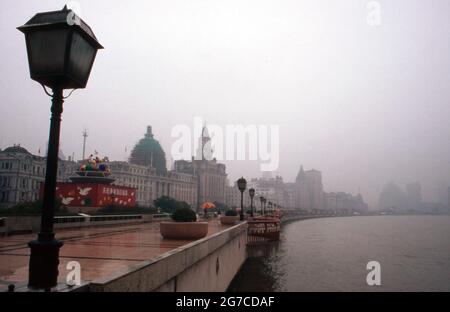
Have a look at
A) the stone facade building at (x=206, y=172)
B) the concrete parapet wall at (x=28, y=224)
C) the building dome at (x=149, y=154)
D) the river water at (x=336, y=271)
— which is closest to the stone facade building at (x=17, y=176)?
the building dome at (x=149, y=154)

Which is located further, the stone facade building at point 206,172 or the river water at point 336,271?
the stone facade building at point 206,172

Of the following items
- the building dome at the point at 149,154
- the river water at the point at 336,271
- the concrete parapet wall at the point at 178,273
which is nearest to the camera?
the concrete parapet wall at the point at 178,273

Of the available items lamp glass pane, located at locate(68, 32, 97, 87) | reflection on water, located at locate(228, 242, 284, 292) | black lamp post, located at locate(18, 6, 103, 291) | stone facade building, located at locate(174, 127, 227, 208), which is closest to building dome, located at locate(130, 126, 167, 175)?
stone facade building, located at locate(174, 127, 227, 208)

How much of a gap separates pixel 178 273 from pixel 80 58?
5.40 m

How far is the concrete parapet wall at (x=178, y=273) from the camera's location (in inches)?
222

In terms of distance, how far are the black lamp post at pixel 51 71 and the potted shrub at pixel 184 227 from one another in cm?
916

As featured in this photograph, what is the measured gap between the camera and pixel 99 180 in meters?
43.1

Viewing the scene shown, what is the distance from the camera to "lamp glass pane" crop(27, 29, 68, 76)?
4566 millimetres

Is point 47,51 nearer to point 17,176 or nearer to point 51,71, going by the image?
point 51,71

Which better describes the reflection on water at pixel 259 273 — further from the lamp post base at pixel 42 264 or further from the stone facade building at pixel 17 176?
the stone facade building at pixel 17 176

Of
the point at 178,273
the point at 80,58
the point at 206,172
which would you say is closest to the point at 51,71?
the point at 80,58

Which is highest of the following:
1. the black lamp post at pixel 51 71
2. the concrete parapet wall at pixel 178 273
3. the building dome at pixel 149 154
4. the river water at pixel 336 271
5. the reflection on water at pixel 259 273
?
the building dome at pixel 149 154
